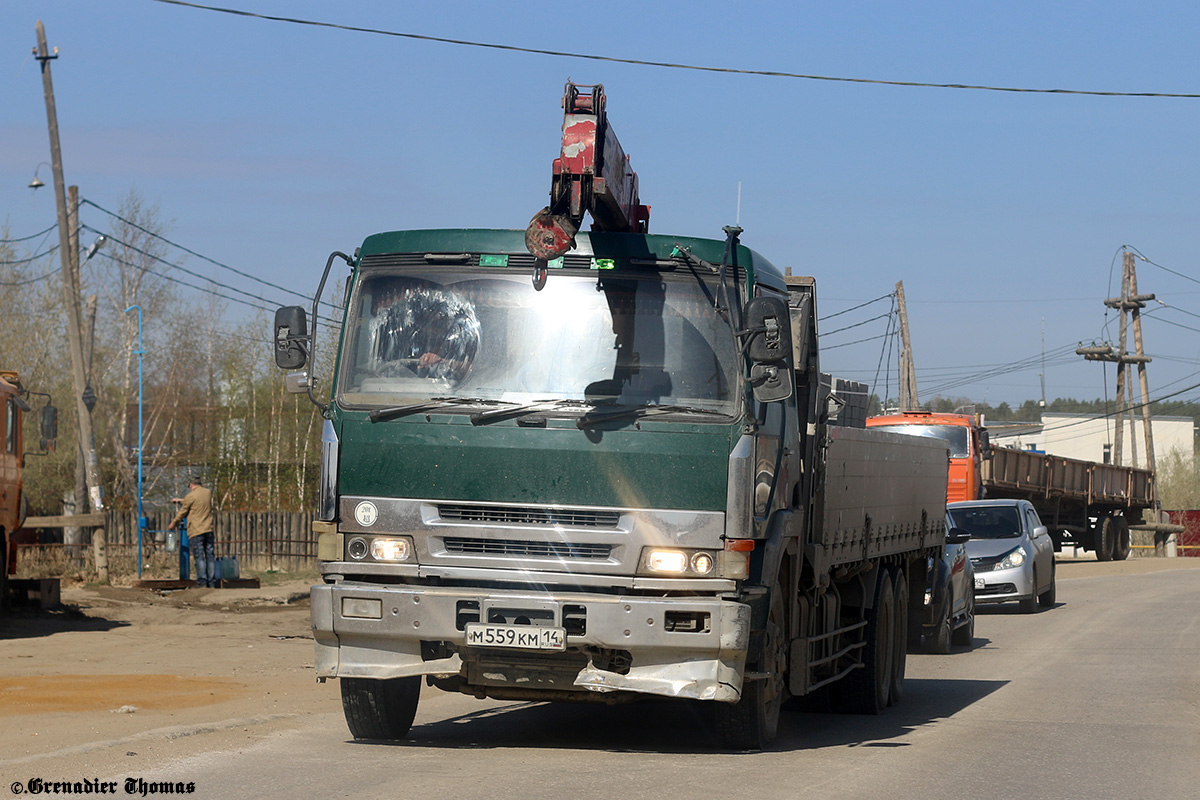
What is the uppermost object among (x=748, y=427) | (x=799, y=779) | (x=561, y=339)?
(x=561, y=339)

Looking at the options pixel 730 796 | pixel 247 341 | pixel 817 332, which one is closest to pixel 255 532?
pixel 247 341

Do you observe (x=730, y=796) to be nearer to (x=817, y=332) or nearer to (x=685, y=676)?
(x=685, y=676)

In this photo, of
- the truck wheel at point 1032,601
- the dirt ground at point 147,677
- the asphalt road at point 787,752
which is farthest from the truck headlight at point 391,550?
the truck wheel at point 1032,601

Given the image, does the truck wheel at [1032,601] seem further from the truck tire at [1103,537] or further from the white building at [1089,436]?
the white building at [1089,436]

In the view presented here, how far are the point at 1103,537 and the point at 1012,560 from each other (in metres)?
21.0

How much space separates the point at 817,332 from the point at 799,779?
3.15m

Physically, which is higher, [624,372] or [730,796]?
[624,372]

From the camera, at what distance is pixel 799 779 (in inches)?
293

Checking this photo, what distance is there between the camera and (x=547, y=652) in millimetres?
7605

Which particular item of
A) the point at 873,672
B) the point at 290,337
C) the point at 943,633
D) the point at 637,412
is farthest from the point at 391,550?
the point at 943,633

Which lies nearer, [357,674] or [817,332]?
[357,674]

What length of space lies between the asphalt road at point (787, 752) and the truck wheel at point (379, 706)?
160mm

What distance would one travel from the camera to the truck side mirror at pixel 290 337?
322 inches

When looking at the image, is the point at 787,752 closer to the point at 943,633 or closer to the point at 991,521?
the point at 943,633
